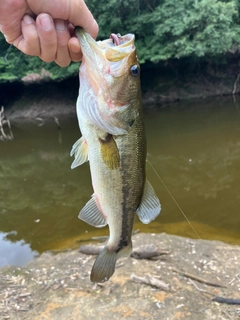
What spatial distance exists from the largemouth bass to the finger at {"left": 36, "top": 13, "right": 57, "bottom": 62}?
0.14 metres

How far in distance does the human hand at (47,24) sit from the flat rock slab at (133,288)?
3.42 meters

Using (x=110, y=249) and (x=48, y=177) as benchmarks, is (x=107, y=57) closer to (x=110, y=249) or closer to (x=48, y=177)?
(x=110, y=249)

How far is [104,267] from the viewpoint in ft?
6.86

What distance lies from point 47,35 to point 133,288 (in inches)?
147

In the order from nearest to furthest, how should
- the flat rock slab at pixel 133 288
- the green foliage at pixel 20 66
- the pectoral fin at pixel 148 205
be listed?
the pectoral fin at pixel 148 205
the flat rock slab at pixel 133 288
the green foliage at pixel 20 66

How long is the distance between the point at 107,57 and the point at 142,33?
19825 millimetres

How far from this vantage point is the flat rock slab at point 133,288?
4.36 meters

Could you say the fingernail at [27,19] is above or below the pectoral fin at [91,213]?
above

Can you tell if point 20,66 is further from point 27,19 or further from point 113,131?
point 113,131

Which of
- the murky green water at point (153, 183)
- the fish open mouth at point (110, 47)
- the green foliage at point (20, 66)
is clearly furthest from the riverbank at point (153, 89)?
the fish open mouth at point (110, 47)

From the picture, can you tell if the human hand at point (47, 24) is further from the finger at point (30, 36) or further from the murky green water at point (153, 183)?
the murky green water at point (153, 183)

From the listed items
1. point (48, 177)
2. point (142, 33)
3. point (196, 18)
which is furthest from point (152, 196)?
point (142, 33)

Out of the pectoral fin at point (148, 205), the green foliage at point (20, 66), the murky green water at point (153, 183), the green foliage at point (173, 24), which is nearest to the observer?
the pectoral fin at point (148, 205)

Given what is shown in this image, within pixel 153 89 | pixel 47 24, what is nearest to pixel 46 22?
pixel 47 24
